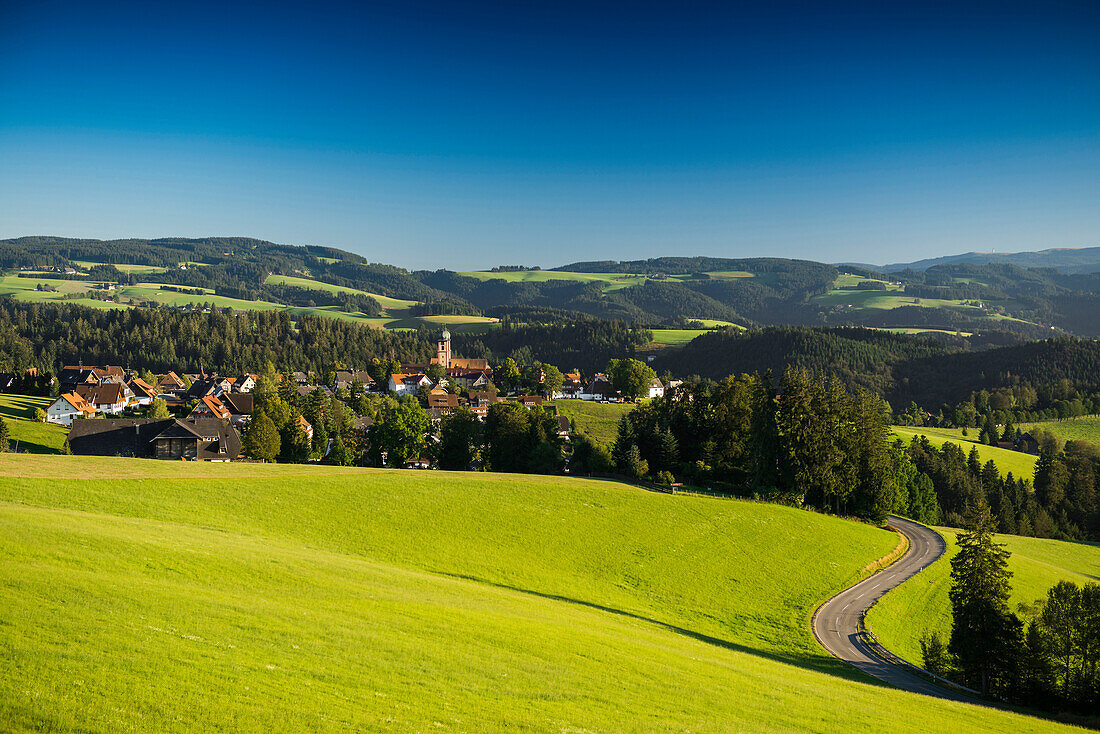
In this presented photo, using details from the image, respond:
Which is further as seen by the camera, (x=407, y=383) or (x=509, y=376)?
(x=509, y=376)

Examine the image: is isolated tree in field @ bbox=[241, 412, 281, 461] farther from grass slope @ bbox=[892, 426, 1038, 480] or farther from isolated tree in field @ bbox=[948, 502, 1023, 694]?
grass slope @ bbox=[892, 426, 1038, 480]

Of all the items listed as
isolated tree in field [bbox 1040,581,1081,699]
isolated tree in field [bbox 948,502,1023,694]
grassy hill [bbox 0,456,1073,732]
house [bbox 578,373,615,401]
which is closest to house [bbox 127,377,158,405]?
house [bbox 578,373,615,401]

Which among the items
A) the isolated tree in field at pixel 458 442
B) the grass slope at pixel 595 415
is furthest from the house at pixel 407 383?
the isolated tree in field at pixel 458 442

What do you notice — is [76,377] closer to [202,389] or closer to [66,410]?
[202,389]

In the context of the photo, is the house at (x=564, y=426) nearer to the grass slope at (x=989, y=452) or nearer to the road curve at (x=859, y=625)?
the grass slope at (x=989, y=452)

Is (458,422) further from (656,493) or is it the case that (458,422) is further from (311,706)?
(311,706)

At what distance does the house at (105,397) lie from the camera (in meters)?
114

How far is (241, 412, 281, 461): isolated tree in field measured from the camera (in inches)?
2704

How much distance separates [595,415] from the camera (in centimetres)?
12288

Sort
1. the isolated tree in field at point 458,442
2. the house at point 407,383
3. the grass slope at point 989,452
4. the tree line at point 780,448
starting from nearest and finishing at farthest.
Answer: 1. the tree line at point 780,448
2. the isolated tree in field at point 458,442
3. the grass slope at point 989,452
4. the house at point 407,383

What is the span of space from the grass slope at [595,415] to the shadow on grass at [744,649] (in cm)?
7280

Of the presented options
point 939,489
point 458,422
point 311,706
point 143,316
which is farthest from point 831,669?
point 143,316

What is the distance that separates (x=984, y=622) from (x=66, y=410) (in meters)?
125

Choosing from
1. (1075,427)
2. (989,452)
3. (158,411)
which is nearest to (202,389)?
(158,411)
